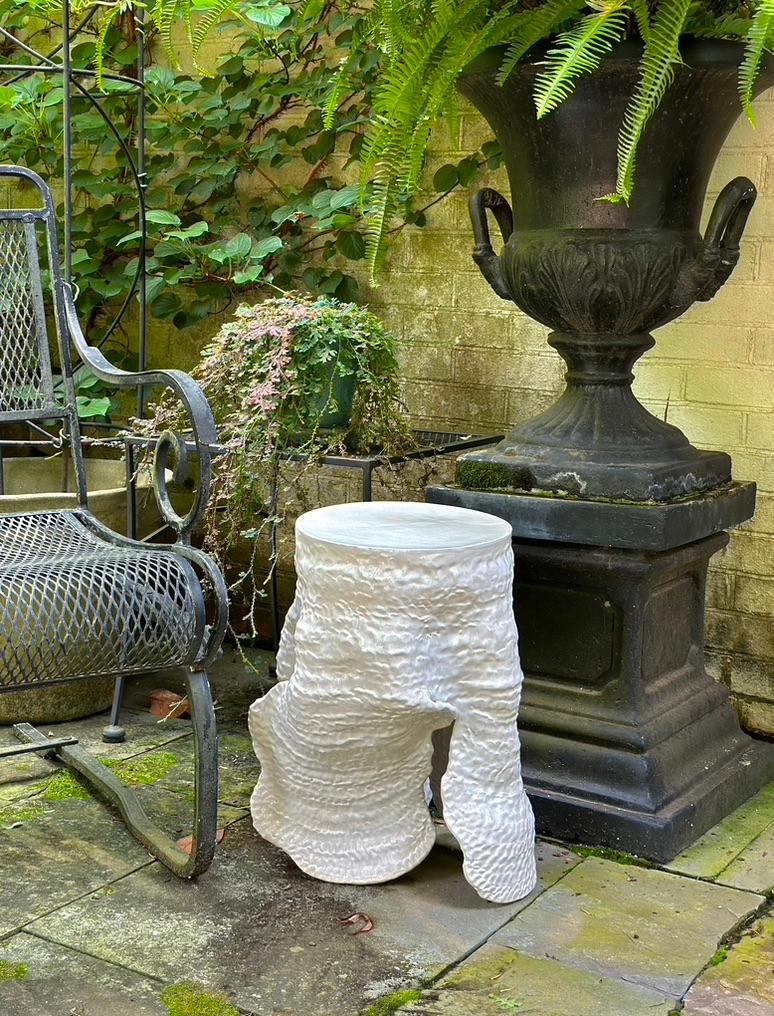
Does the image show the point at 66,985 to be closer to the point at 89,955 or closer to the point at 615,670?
the point at 89,955

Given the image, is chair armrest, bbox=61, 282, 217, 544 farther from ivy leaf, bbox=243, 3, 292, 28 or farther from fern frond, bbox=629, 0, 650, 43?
ivy leaf, bbox=243, 3, 292, 28

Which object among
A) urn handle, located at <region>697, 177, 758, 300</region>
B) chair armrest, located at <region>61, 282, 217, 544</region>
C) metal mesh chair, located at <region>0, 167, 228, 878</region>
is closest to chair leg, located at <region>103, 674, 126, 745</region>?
metal mesh chair, located at <region>0, 167, 228, 878</region>

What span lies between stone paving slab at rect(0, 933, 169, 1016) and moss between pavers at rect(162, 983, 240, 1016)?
0.01 meters

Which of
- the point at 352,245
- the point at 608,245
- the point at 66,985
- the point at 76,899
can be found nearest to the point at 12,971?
the point at 66,985

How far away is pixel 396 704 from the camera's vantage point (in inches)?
72.4

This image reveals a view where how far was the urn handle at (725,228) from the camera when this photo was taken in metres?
2.10

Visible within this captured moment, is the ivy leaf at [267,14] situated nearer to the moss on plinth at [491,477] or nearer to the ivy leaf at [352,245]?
the ivy leaf at [352,245]

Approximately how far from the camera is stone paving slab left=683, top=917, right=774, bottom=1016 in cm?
165

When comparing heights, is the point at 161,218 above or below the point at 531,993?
above

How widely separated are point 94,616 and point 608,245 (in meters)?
1.04

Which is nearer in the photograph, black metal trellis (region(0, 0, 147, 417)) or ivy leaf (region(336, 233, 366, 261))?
black metal trellis (region(0, 0, 147, 417))

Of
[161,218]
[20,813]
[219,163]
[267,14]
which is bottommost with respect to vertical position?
[20,813]

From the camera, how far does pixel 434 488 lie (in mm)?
2307

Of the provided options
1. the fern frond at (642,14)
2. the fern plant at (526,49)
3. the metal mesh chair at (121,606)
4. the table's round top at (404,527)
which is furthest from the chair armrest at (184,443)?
the fern frond at (642,14)
